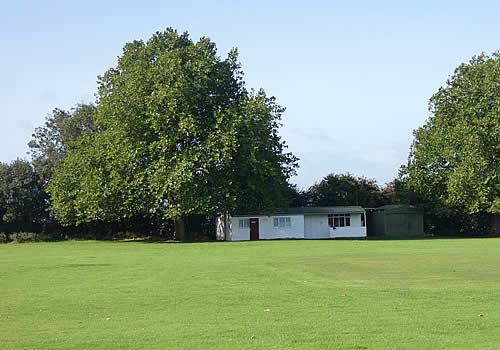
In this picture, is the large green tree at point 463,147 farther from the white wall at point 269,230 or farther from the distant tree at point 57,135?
the distant tree at point 57,135

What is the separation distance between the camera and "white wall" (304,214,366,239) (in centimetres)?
7806

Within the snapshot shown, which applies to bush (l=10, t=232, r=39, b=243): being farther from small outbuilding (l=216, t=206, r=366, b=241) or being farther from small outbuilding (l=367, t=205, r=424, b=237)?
small outbuilding (l=367, t=205, r=424, b=237)

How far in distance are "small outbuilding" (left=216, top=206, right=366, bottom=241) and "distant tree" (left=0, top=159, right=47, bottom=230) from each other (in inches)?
822

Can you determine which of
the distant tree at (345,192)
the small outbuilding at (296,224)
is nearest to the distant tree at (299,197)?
the distant tree at (345,192)

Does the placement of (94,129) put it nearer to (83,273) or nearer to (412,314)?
(83,273)

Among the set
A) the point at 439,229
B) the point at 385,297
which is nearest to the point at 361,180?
the point at 439,229

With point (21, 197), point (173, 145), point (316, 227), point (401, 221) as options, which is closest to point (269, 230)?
point (316, 227)

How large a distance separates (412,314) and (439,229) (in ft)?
230

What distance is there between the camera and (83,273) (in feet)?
96.7

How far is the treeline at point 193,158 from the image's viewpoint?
64250mm

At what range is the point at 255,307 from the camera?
17.4 meters

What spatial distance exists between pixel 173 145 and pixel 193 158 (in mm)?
3123

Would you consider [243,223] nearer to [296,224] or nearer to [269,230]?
[269,230]

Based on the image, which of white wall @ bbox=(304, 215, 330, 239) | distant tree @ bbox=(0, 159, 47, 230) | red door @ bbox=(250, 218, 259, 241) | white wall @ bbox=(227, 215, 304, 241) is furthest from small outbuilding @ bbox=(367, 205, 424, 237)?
distant tree @ bbox=(0, 159, 47, 230)
